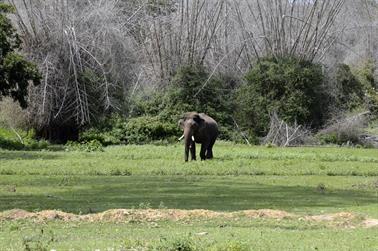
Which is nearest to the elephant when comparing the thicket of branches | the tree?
the tree

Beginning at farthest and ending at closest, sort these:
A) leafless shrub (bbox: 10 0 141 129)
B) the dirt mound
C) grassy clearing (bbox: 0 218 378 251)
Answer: leafless shrub (bbox: 10 0 141 129), the dirt mound, grassy clearing (bbox: 0 218 378 251)

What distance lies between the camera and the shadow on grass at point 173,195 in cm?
1902

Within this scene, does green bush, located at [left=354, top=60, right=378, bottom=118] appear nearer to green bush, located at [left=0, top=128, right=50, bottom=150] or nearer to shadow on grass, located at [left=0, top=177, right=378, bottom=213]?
green bush, located at [left=0, top=128, right=50, bottom=150]

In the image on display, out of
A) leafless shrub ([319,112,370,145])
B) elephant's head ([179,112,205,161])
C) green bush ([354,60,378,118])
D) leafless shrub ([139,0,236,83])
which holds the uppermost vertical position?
leafless shrub ([139,0,236,83])

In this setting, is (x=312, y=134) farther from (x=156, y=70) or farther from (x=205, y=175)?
(x=205, y=175)

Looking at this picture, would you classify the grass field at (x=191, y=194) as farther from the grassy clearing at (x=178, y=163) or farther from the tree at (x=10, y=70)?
the tree at (x=10, y=70)

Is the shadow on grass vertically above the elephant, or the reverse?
the elephant

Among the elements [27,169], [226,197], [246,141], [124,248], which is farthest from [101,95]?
[124,248]

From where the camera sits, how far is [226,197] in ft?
68.6

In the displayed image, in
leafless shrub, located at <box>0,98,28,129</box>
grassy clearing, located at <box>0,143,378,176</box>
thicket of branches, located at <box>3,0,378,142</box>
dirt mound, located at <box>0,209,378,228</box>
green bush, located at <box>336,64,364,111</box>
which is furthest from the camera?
green bush, located at <box>336,64,364,111</box>

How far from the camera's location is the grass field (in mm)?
12977

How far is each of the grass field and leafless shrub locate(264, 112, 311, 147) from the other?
4.73 m

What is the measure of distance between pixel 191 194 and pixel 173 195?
571mm

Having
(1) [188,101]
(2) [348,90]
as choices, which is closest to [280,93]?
(1) [188,101]
